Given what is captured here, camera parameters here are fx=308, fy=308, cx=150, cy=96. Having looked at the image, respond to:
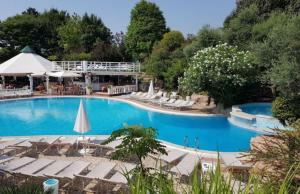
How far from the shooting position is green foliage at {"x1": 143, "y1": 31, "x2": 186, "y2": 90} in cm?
2559

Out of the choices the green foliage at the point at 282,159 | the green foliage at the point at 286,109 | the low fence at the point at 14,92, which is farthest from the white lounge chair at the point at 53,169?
the low fence at the point at 14,92

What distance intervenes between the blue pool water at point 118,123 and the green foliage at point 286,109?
5.75 ft

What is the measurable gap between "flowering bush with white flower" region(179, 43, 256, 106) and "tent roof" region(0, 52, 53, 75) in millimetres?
18448

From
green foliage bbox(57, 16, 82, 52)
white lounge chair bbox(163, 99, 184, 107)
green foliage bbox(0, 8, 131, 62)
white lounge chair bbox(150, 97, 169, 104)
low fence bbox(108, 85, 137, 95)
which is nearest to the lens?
white lounge chair bbox(163, 99, 184, 107)

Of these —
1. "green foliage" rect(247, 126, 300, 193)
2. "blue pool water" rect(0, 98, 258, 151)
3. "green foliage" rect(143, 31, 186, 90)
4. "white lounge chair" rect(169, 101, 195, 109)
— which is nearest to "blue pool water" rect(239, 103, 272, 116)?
"blue pool water" rect(0, 98, 258, 151)

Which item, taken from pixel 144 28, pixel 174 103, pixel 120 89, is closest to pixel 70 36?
pixel 144 28

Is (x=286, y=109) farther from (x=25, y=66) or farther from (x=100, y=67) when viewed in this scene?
(x=25, y=66)

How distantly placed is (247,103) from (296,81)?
7.92m

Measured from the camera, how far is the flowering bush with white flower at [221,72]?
60.2 ft

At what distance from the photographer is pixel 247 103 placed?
69.3 feet

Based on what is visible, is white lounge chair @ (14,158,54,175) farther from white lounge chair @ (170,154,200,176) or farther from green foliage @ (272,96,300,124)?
green foliage @ (272,96,300,124)

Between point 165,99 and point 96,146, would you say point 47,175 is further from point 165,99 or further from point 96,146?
point 165,99

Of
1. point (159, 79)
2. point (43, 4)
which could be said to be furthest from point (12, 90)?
point (43, 4)

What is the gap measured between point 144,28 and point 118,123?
25.5 m
